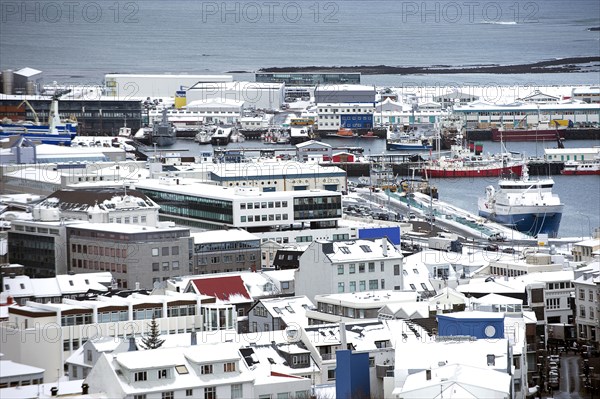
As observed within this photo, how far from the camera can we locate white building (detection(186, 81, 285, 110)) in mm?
52688

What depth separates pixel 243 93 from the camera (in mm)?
53594

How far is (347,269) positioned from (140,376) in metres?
6.36

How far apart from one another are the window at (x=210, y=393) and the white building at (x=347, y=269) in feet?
18.5

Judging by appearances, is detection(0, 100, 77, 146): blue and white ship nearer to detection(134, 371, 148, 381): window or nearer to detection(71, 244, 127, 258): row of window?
detection(71, 244, 127, 258): row of window

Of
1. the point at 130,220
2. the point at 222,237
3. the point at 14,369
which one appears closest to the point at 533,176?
the point at 130,220

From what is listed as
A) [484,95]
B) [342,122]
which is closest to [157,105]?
[342,122]

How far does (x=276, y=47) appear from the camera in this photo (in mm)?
81938

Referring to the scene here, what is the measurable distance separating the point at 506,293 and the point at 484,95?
36703 millimetres

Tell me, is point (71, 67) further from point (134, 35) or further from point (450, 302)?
point (450, 302)

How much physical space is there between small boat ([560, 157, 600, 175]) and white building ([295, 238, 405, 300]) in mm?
21874

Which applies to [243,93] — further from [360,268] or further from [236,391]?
[236,391]

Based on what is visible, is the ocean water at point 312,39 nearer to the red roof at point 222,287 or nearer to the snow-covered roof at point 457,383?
the red roof at point 222,287

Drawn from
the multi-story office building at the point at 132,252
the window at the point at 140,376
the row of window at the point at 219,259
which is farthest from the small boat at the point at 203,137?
the window at the point at 140,376

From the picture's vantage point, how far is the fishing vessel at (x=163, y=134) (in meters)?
45.9
